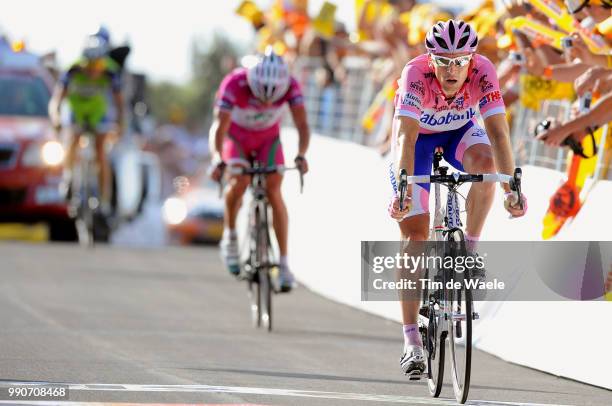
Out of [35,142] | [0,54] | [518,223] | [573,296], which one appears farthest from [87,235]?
[573,296]

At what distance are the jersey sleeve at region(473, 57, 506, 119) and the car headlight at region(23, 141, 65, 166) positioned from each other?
552 inches

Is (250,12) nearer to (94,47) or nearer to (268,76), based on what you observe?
(94,47)

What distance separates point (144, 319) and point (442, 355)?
16.7 feet

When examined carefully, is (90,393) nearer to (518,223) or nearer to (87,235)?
(518,223)

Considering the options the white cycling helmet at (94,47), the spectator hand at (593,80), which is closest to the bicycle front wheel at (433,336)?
the spectator hand at (593,80)

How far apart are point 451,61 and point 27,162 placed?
1445 centimetres

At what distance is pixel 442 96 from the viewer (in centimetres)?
1019

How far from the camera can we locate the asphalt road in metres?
10.2

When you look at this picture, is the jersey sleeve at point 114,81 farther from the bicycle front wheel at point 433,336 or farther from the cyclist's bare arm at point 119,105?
the bicycle front wheel at point 433,336

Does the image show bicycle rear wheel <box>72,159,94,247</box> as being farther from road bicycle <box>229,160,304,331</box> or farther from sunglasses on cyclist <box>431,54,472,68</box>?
sunglasses on cyclist <box>431,54,472,68</box>

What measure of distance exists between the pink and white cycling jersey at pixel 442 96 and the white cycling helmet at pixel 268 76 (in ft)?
14.0

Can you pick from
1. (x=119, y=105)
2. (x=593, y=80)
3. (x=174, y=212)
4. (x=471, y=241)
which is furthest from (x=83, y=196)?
(x=471, y=241)

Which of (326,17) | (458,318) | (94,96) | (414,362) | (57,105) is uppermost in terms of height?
(326,17)

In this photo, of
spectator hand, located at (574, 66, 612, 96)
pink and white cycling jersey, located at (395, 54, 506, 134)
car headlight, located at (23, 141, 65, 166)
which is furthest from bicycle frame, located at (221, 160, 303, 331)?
car headlight, located at (23, 141, 65, 166)
